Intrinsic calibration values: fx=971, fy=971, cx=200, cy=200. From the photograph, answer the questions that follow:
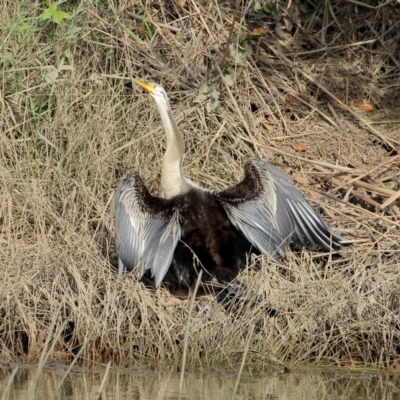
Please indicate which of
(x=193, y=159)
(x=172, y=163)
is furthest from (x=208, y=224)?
(x=193, y=159)

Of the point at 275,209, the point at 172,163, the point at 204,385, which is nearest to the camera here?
the point at 204,385

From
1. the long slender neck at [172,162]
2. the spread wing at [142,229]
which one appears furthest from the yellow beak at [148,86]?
the spread wing at [142,229]

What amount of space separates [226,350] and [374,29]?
366 cm

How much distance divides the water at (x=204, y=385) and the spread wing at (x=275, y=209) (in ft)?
3.17

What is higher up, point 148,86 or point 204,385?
point 148,86

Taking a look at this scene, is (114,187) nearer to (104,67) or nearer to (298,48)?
(104,67)

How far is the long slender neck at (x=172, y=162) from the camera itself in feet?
20.3

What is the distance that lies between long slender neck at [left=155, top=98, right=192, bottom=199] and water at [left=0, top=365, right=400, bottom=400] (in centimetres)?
131

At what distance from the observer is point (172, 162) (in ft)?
20.6

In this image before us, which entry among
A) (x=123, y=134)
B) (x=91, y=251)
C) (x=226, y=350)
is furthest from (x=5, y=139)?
(x=226, y=350)

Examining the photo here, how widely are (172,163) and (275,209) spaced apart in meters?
0.73

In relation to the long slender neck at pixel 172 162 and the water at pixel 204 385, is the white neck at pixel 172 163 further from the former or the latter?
the water at pixel 204 385

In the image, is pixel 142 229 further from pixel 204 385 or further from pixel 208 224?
pixel 204 385

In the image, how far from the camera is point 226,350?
17.8ft
